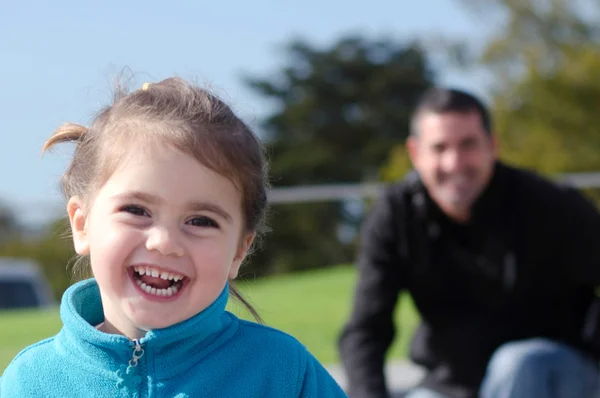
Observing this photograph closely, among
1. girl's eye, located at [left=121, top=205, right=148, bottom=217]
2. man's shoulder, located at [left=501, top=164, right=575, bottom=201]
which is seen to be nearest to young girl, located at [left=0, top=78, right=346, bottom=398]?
girl's eye, located at [left=121, top=205, right=148, bottom=217]

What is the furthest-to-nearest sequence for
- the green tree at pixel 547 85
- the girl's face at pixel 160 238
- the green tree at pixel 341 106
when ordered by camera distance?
Result: the green tree at pixel 341 106
the green tree at pixel 547 85
the girl's face at pixel 160 238

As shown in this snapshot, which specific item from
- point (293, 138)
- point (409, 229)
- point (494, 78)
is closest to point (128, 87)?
point (409, 229)

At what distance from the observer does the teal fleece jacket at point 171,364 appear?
5.76ft

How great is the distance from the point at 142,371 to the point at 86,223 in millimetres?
300

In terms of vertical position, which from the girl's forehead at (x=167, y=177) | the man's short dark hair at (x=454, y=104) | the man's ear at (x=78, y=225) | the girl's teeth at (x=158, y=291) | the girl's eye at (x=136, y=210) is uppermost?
the girl's forehead at (x=167, y=177)

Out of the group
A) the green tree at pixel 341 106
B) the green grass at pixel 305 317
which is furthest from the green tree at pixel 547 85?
the green tree at pixel 341 106

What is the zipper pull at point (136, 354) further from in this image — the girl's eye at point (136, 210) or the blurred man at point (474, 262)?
the blurred man at point (474, 262)

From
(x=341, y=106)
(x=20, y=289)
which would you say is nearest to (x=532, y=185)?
(x=20, y=289)

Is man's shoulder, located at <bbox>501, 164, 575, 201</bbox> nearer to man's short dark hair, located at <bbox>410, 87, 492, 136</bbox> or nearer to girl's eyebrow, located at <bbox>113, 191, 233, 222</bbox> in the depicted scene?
Result: man's short dark hair, located at <bbox>410, 87, 492, 136</bbox>

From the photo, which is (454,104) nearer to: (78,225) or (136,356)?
(78,225)

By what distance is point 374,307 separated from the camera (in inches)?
130

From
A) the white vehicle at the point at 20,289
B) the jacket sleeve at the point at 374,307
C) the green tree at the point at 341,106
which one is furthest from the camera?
the green tree at the point at 341,106

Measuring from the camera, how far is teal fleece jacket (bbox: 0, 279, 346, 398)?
1756 mm

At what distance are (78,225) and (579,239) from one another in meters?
1.97
